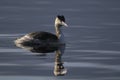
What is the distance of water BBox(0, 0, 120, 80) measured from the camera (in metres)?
17.7

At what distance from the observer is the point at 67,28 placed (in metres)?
24.7

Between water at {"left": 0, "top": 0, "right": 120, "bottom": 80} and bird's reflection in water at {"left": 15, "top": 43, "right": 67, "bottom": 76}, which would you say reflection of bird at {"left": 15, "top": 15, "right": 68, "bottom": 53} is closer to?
bird's reflection in water at {"left": 15, "top": 43, "right": 67, "bottom": 76}

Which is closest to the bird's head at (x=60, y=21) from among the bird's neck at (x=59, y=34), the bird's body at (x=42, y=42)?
the bird's neck at (x=59, y=34)

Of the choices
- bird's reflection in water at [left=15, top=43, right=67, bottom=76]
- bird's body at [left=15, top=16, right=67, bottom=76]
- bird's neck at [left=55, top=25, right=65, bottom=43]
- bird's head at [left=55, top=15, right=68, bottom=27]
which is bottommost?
bird's reflection in water at [left=15, top=43, right=67, bottom=76]

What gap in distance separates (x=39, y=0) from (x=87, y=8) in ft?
12.5

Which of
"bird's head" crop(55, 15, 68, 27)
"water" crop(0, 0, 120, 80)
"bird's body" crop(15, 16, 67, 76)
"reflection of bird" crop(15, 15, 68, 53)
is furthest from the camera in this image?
"bird's head" crop(55, 15, 68, 27)

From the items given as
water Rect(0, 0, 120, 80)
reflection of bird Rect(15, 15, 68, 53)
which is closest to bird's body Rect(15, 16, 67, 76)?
reflection of bird Rect(15, 15, 68, 53)

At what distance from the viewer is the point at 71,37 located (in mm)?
22656

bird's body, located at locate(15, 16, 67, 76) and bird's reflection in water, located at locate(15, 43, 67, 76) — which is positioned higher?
bird's body, located at locate(15, 16, 67, 76)

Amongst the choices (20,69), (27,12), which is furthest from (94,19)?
(20,69)

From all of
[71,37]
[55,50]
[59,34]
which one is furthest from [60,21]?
[55,50]

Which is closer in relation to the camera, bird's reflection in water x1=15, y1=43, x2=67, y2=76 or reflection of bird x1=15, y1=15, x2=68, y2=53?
bird's reflection in water x1=15, y1=43, x2=67, y2=76

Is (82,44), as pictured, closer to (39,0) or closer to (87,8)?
(87,8)

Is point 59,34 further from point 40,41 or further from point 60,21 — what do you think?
point 40,41
